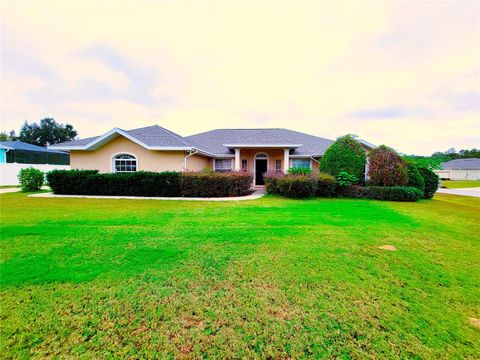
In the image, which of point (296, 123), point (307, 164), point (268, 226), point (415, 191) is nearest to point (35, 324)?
point (268, 226)

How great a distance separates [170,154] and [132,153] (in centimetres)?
287

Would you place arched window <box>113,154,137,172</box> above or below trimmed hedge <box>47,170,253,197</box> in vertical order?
above

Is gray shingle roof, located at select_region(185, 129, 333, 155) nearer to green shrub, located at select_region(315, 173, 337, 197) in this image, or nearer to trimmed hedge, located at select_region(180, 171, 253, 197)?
green shrub, located at select_region(315, 173, 337, 197)

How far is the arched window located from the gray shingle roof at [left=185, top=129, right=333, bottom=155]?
15.5ft

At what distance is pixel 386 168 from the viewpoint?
1360 cm

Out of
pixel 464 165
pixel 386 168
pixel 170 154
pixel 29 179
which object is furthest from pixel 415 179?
pixel 464 165

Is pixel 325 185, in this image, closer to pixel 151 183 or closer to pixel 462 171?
pixel 151 183

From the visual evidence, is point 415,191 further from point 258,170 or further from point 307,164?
point 258,170

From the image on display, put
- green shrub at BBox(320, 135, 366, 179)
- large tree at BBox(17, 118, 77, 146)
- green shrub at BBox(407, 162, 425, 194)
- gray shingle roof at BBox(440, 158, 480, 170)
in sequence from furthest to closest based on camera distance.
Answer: gray shingle roof at BBox(440, 158, 480, 170)
large tree at BBox(17, 118, 77, 146)
green shrub at BBox(320, 135, 366, 179)
green shrub at BBox(407, 162, 425, 194)

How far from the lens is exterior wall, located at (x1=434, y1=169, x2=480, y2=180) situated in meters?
53.1

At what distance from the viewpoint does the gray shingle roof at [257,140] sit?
17.5 metres

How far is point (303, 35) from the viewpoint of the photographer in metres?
12.6

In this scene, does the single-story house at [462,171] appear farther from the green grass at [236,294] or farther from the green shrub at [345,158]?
the green grass at [236,294]

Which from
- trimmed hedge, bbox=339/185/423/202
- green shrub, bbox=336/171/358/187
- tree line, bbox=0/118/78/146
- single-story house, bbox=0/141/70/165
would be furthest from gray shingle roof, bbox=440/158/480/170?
tree line, bbox=0/118/78/146
